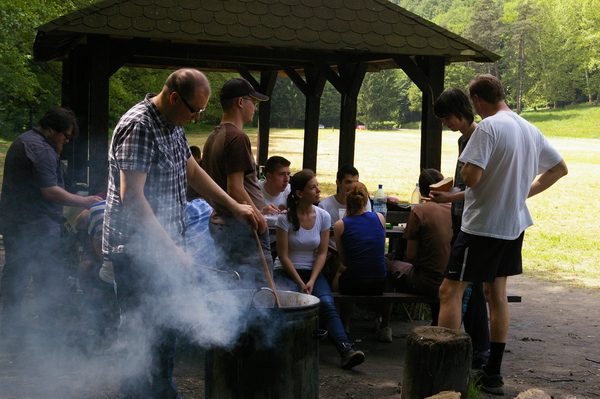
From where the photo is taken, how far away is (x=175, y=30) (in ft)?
18.3

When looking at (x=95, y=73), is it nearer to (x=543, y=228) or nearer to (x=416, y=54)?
(x=416, y=54)

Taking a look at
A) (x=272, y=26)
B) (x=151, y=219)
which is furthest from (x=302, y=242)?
(x=272, y=26)

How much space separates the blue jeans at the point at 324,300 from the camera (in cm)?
425

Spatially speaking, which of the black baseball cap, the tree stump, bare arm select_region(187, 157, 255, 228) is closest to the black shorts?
the tree stump

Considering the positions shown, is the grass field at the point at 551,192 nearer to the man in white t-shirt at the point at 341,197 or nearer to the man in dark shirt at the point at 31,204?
the man in white t-shirt at the point at 341,197

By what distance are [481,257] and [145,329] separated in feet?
6.46

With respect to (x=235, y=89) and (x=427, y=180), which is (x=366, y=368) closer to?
(x=427, y=180)

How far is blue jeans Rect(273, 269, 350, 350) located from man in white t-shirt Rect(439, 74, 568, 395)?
0.84m

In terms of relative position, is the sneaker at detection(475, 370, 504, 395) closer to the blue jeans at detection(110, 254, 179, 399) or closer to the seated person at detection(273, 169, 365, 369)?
the seated person at detection(273, 169, 365, 369)

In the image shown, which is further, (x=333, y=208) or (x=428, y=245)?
(x=333, y=208)

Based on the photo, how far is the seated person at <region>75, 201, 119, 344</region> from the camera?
4.15 meters

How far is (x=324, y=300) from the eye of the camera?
4344mm

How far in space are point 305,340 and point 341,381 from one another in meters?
1.33

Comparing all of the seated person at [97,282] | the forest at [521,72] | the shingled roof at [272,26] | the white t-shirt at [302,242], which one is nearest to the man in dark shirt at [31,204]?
the seated person at [97,282]
